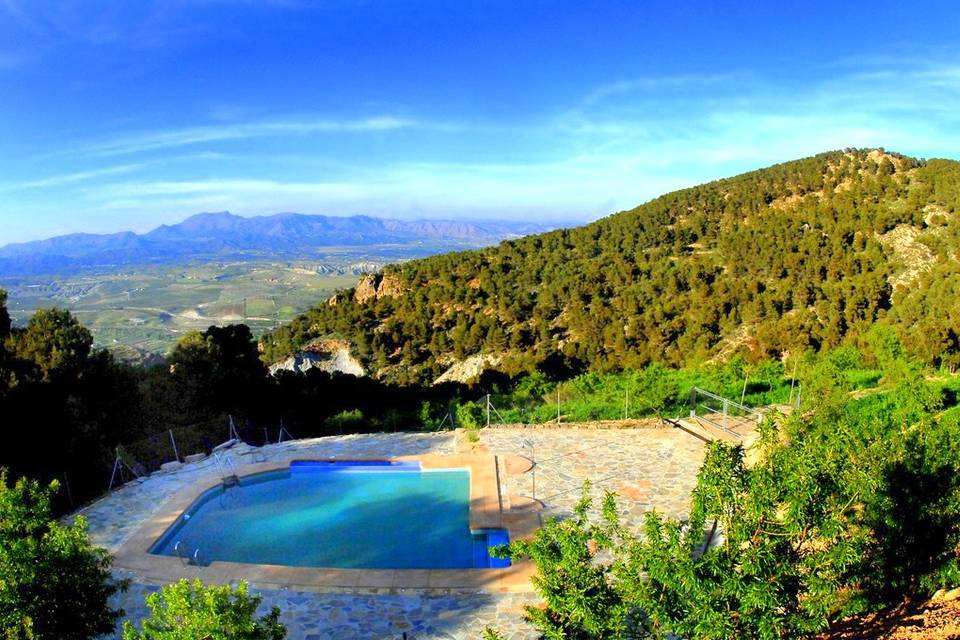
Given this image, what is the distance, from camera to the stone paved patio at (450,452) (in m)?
8.32

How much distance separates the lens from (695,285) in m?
32.8

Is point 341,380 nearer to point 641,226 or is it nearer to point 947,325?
point 947,325

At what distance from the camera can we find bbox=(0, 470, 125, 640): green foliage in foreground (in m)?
5.34

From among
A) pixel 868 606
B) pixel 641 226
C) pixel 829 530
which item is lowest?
pixel 868 606

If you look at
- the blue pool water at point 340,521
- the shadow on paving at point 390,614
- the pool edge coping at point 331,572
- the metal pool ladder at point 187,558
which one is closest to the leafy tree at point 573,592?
the pool edge coping at point 331,572

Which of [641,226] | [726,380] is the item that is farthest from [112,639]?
[641,226]

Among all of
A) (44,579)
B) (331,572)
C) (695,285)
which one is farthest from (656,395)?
(695,285)

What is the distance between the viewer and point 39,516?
19.4ft

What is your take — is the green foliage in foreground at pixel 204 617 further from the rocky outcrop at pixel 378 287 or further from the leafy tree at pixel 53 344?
the rocky outcrop at pixel 378 287

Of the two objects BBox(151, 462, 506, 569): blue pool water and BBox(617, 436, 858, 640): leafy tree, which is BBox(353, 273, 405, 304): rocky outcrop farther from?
BBox(617, 436, 858, 640): leafy tree

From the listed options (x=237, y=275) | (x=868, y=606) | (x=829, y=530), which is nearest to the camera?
(x=829, y=530)

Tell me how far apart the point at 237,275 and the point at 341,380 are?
14024 cm

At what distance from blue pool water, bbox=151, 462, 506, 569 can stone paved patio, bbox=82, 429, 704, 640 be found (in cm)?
78

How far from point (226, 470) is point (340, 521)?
3791mm
